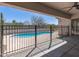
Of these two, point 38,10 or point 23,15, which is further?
point 23,15

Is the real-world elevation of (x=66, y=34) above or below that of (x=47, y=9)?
below

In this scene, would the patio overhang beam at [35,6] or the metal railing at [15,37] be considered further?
the patio overhang beam at [35,6]

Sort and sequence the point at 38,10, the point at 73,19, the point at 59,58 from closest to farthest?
the point at 59,58, the point at 38,10, the point at 73,19

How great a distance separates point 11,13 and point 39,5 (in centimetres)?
1579

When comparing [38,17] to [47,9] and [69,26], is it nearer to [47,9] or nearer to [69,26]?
[69,26]

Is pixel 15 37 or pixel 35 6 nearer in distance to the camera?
pixel 35 6

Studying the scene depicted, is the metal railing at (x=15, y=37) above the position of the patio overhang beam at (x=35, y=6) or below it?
below

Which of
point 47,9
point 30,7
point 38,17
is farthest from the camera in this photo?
point 38,17

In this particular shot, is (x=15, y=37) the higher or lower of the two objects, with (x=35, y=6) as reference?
lower

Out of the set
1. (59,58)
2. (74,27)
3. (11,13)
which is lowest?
(59,58)

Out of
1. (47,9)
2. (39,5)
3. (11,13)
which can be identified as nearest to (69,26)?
(47,9)

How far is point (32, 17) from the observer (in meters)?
22.8

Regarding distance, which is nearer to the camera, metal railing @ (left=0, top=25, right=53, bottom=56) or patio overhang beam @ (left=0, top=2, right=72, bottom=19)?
metal railing @ (left=0, top=25, right=53, bottom=56)

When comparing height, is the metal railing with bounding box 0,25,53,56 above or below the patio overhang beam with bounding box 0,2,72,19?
below
